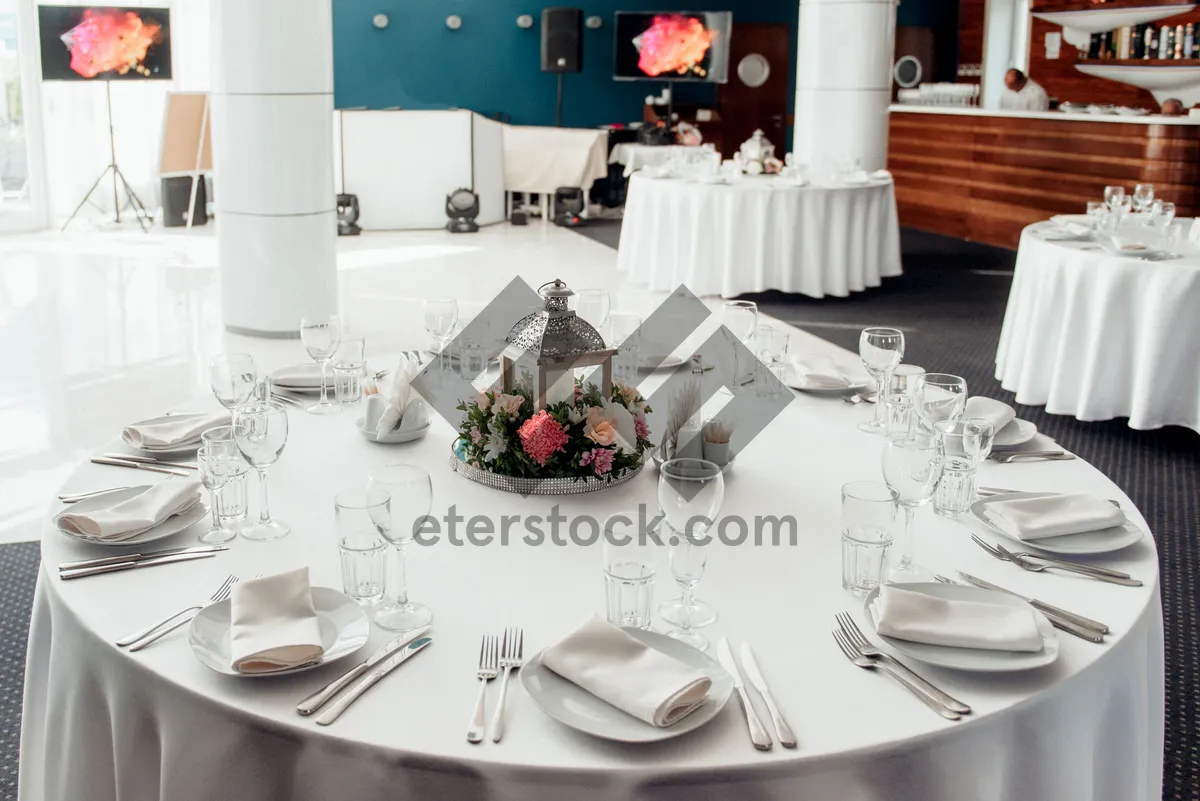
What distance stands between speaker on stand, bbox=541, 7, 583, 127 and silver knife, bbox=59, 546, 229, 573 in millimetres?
11151

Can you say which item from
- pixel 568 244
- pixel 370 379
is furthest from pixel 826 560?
pixel 568 244

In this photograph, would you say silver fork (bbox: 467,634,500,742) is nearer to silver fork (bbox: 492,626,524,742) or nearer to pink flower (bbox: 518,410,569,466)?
silver fork (bbox: 492,626,524,742)

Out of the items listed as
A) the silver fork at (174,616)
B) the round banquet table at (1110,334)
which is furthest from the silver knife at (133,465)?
the round banquet table at (1110,334)

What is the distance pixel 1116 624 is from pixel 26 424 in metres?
4.42

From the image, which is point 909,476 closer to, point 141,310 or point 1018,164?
point 141,310

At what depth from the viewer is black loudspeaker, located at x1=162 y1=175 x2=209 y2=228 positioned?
1026cm

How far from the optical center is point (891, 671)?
4.40ft

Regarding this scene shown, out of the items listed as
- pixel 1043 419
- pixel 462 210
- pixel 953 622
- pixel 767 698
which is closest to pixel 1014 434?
pixel 953 622

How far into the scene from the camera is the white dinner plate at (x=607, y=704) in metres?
1.20

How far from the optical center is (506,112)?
13.3 meters

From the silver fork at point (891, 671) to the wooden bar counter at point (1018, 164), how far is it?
7.82 meters

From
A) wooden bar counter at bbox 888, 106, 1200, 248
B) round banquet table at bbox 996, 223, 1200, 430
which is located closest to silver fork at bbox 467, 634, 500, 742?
round banquet table at bbox 996, 223, 1200, 430

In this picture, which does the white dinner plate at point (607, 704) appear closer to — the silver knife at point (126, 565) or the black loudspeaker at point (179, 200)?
the silver knife at point (126, 565)

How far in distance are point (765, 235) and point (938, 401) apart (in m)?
5.30
